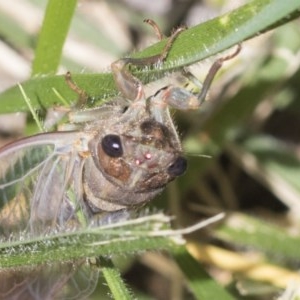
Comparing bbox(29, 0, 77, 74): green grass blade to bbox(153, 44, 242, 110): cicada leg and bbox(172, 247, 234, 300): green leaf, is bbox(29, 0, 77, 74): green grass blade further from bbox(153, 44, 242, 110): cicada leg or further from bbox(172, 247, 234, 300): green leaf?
bbox(172, 247, 234, 300): green leaf

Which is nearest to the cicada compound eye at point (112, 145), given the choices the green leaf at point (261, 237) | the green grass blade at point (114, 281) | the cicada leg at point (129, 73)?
the cicada leg at point (129, 73)

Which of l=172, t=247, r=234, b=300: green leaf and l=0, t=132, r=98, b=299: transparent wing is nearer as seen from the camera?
l=0, t=132, r=98, b=299: transparent wing

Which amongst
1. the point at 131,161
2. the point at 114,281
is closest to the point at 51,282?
the point at 114,281

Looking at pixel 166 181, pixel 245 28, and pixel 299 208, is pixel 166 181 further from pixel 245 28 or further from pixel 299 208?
pixel 299 208

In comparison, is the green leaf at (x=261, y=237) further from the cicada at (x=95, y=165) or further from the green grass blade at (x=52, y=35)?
the green grass blade at (x=52, y=35)

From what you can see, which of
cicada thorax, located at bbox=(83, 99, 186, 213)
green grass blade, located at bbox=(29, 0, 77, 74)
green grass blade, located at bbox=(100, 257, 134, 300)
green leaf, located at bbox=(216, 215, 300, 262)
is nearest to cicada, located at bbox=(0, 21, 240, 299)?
cicada thorax, located at bbox=(83, 99, 186, 213)

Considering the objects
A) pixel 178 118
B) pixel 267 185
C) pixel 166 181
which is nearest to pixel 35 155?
pixel 166 181
